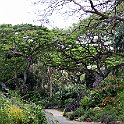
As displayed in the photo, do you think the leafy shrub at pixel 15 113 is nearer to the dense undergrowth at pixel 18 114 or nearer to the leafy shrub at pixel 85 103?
the dense undergrowth at pixel 18 114

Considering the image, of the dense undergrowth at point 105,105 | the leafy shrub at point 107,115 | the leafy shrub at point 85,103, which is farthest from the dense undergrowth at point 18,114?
the leafy shrub at point 85,103

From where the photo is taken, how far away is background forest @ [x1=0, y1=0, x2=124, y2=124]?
10.3 meters

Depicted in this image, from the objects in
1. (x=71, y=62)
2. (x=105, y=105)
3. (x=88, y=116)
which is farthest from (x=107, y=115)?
(x=71, y=62)

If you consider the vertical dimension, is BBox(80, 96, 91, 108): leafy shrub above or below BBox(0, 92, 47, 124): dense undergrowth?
below

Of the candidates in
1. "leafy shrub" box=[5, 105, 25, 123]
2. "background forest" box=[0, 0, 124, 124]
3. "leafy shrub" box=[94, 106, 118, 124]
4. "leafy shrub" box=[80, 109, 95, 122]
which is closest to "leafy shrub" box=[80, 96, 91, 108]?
"background forest" box=[0, 0, 124, 124]

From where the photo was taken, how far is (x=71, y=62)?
21.1 metres

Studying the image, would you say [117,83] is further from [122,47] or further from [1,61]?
[1,61]

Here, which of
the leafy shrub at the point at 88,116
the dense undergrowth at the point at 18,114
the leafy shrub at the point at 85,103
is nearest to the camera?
the dense undergrowth at the point at 18,114

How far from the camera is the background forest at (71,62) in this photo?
10297mm

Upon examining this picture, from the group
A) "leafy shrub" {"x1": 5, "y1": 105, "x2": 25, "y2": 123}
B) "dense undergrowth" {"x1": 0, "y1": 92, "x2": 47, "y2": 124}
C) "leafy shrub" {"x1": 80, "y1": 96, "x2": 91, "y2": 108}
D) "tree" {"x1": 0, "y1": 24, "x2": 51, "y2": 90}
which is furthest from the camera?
"tree" {"x1": 0, "y1": 24, "x2": 51, "y2": 90}

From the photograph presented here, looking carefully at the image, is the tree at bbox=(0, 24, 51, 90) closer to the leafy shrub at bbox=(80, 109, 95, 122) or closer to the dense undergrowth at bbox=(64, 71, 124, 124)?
the dense undergrowth at bbox=(64, 71, 124, 124)

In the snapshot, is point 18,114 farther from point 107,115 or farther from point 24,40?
point 24,40

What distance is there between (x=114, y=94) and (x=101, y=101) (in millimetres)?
770

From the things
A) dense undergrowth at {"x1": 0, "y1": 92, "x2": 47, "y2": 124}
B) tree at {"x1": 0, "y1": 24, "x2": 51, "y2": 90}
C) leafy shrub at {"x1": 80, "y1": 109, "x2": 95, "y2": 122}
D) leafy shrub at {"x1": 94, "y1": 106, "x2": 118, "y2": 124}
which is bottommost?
leafy shrub at {"x1": 80, "y1": 109, "x2": 95, "y2": 122}
